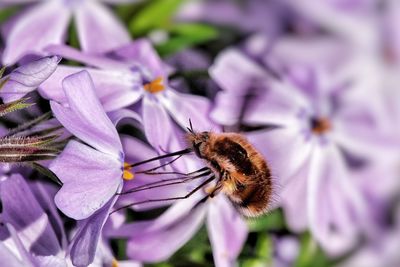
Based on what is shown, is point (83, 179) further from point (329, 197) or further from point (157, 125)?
point (329, 197)

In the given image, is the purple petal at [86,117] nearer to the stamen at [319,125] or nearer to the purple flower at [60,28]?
the purple flower at [60,28]

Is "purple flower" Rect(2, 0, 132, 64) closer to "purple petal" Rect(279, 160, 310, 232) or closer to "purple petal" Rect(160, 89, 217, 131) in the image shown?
"purple petal" Rect(160, 89, 217, 131)

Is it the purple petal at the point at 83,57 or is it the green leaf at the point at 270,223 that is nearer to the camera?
the purple petal at the point at 83,57

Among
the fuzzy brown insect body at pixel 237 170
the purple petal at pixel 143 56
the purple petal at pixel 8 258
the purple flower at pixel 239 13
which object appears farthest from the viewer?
the purple flower at pixel 239 13

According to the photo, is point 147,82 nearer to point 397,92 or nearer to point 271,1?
point 271,1

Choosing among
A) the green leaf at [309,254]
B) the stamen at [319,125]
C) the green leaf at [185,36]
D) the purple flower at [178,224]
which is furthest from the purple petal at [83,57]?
the green leaf at [309,254]

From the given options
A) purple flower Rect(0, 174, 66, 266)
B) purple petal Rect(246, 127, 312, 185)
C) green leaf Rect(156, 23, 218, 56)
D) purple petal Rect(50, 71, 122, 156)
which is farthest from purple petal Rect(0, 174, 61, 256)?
green leaf Rect(156, 23, 218, 56)

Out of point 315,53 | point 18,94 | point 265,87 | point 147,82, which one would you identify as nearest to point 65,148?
point 18,94
